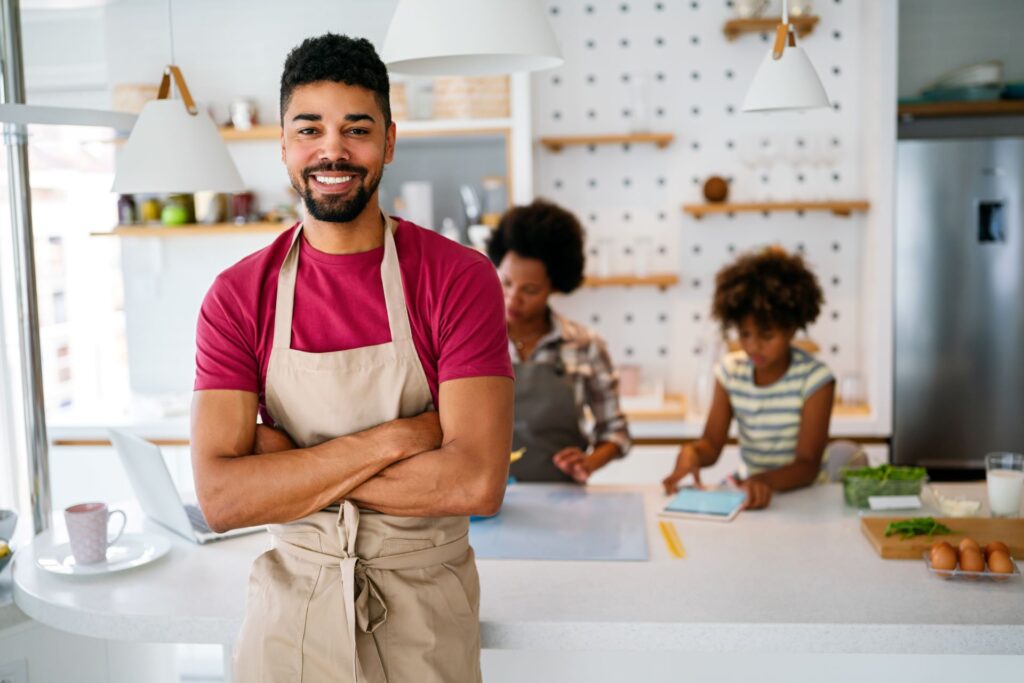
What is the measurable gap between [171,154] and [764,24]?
2683 millimetres

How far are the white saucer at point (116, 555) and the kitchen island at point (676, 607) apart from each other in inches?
0.7

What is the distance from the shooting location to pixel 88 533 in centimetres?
182

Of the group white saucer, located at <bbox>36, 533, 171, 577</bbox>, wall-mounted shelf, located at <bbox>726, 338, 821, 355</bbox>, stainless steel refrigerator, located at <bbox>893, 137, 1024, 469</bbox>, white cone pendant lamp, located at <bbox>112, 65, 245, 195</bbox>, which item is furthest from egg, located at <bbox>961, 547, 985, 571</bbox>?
stainless steel refrigerator, located at <bbox>893, 137, 1024, 469</bbox>

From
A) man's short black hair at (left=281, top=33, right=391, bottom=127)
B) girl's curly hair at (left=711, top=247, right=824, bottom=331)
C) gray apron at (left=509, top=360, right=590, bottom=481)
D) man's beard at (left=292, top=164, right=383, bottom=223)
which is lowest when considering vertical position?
gray apron at (left=509, top=360, right=590, bottom=481)

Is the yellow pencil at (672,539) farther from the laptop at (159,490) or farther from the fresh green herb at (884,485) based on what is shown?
the laptop at (159,490)

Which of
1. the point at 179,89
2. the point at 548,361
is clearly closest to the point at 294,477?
the point at 179,89

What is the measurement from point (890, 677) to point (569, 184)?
277cm

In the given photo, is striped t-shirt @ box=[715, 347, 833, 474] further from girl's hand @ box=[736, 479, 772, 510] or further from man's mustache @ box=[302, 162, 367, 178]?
man's mustache @ box=[302, 162, 367, 178]

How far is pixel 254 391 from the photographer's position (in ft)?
4.91

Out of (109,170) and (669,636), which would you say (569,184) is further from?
(669,636)

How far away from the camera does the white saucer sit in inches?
71.2

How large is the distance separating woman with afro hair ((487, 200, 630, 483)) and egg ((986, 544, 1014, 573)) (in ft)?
3.44

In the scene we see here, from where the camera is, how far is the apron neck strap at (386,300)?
1472mm

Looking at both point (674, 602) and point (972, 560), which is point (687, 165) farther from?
point (674, 602)
